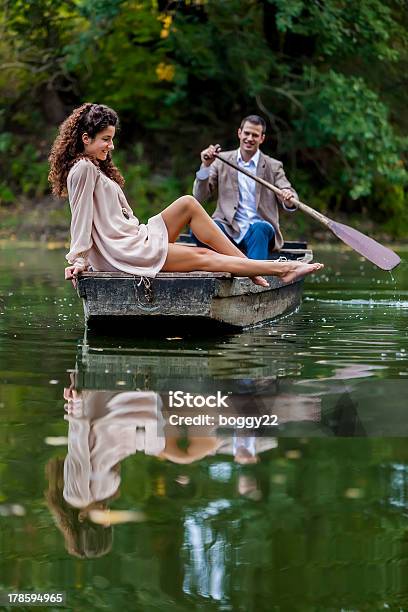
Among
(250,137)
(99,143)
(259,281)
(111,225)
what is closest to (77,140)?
(99,143)

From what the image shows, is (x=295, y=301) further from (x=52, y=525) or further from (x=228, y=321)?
(x=52, y=525)

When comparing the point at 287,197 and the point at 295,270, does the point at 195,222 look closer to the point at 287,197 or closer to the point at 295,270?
the point at 295,270

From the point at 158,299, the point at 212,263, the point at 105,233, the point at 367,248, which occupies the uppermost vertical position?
the point at 367,248

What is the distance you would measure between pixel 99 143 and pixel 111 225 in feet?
1.75

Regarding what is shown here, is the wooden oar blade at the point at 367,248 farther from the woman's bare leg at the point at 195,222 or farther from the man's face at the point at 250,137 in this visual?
the woman's bare leg at the point at 195,222

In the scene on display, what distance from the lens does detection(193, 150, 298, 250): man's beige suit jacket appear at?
35.3ft

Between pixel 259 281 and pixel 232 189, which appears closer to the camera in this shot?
pixel 259 281

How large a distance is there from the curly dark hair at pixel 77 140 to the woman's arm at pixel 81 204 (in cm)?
10

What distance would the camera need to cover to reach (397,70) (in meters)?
22.0

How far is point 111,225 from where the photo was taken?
8445 mm

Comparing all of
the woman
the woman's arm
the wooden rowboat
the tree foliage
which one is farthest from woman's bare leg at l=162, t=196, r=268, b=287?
the tree foliage

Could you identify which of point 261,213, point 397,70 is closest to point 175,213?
point 261,213

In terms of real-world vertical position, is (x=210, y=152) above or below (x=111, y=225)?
above

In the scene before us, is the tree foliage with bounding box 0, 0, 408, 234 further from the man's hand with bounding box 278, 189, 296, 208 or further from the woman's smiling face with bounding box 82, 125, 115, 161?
the woman's smiling face with bounding box 82, 125, 115, 161
